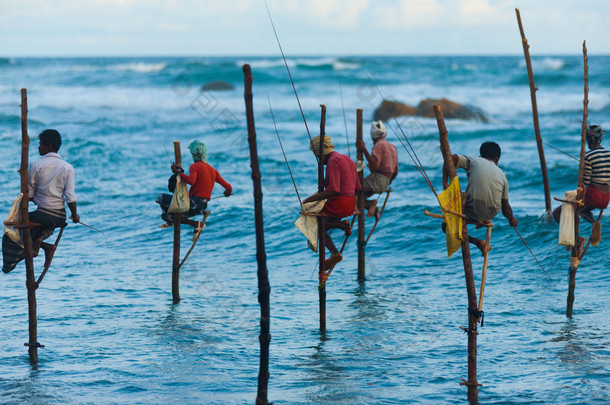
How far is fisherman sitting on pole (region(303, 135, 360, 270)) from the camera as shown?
22.8ft

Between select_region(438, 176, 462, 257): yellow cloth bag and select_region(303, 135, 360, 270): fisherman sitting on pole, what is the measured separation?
1.64 metres

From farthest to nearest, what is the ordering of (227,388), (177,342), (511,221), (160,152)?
(160,152)
(177,342)
(511,221)
(227,388)

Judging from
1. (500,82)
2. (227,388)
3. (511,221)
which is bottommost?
(227,388)

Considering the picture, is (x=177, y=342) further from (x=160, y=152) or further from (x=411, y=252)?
(x=160, y=152)

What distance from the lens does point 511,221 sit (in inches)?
262

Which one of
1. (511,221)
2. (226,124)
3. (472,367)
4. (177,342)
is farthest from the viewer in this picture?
(226,124)

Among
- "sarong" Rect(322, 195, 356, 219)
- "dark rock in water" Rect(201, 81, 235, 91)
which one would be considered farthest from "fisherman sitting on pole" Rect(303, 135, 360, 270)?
"dark rock in water" Rect(201, 81, 235, 91)

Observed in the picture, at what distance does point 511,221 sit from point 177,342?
3.62 meters

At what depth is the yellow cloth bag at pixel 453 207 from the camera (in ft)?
17.9

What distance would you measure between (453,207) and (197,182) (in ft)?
11.4

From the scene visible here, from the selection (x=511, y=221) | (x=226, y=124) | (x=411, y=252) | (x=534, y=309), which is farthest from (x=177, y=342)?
(x=226, y=124)

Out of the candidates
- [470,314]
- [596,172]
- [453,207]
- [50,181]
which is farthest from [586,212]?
[50,181]

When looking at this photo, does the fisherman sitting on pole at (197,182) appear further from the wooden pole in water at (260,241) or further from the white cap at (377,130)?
the wooden pole in water at (260,241)

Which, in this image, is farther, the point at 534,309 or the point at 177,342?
the point at 534,309
